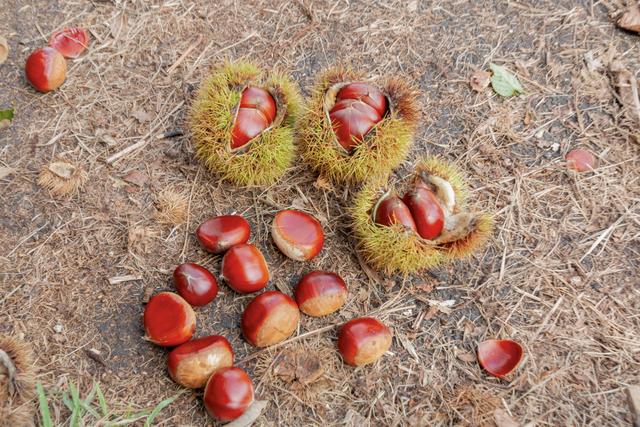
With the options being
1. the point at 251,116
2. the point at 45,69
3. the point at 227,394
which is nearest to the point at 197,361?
the point at 227,394

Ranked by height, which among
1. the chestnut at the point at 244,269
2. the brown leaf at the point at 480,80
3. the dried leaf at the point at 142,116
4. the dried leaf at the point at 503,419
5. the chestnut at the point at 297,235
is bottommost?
the dried leaf at the point at 503,419

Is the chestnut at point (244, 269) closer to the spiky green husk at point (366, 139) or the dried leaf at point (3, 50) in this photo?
the spiky green husk at point (366, 139)

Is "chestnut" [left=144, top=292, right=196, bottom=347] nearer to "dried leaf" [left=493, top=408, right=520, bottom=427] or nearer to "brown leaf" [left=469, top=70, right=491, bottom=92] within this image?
"dried leaf" [left=493, top=408, right=520, bottom=427]

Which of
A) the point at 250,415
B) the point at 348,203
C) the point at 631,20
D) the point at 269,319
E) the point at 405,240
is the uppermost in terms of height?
the point at 631,20

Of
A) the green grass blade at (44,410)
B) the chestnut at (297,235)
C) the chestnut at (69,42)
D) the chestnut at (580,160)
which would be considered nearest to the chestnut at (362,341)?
the chestnut at (297,235)

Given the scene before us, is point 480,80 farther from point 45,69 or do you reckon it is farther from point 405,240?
point 45,69

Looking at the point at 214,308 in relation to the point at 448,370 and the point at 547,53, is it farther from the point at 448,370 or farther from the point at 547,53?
the point at 547,53
